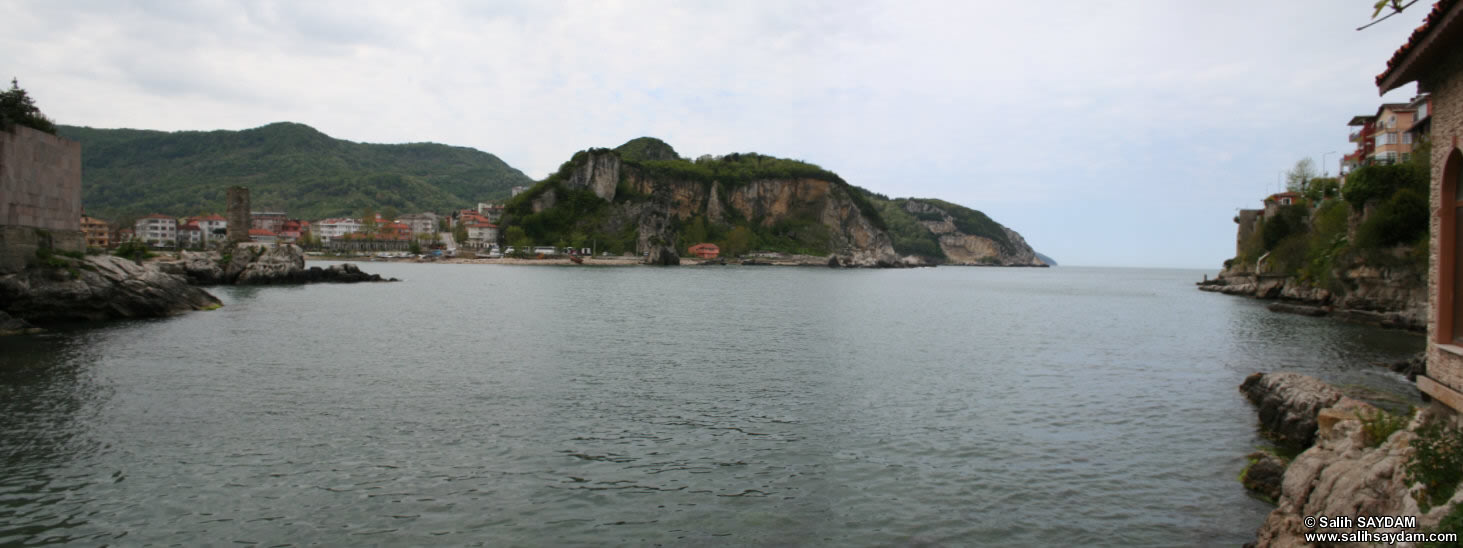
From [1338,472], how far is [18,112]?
147 feet

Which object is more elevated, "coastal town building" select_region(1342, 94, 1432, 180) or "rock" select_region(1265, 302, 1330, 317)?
"coastal town building" select_region(1342, 94, 1432, 180)

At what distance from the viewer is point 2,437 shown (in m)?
A: 12.9

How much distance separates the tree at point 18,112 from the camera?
30.2 metres

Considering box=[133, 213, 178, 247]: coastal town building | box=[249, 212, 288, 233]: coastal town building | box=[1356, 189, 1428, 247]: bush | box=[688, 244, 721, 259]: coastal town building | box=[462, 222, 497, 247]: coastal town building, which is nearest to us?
box=[1356, 189, 1428, 247]: bush

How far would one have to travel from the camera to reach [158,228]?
156m

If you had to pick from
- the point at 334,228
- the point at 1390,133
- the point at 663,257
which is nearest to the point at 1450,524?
the point at 1390,133

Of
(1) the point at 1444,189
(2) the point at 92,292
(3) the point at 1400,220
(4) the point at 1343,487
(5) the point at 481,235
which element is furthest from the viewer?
(5) the point at 481,235

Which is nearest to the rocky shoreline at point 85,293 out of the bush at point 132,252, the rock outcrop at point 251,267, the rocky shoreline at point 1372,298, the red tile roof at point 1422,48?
the bush at point 132,252

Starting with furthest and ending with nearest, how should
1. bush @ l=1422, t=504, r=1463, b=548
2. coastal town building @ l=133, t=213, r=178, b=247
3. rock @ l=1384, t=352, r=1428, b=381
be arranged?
1. coastal town building @ l=133, t=213, r=178, b=247
2. rock @ l=1384, t=352, r=1428, b=381
3. bush @ l=1422, t=504, r=1463, b=548

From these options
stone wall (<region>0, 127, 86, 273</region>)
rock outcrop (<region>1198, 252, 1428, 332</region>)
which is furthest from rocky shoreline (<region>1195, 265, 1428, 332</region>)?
stone wall (<region>0, 127, 86, 273</region>)

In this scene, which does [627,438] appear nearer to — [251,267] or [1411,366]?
[1411,366]

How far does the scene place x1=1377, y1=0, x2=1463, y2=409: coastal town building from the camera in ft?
36.1

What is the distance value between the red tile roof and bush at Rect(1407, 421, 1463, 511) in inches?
265

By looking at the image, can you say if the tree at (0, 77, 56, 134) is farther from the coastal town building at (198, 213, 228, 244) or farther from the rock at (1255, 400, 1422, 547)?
the coastal town building at (198, 213, 228, 244)
